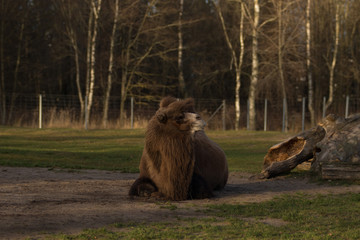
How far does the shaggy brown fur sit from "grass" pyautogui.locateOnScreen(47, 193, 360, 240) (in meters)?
0.71

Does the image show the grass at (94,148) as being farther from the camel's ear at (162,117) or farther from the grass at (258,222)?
the camel's ear at (162,117)

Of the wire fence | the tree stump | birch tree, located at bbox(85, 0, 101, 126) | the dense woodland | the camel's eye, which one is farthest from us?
the wire fence

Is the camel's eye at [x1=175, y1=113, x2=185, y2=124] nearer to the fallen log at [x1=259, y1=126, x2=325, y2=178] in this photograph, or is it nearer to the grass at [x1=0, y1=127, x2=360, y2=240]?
the grass at [x1=0, y1=127, x2=360, y2=240]

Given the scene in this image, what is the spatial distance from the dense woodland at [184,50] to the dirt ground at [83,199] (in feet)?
70.4

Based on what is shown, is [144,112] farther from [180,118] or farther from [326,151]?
[180,118]

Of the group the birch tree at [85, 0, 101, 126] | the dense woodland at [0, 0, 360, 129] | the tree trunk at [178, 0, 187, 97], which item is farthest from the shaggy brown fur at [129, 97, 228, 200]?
the tree trunk at [178, 0, 187, 97]

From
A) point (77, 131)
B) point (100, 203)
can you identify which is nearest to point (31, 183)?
point (100, 203)

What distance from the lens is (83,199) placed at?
8.25 meters

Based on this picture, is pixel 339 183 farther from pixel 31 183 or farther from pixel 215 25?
pixel 215 25

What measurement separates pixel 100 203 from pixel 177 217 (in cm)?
144

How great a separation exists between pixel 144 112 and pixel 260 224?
29150 mm

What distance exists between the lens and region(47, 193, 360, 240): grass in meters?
5.99

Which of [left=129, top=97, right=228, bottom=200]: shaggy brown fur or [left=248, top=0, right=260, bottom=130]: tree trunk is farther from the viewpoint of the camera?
[left=248, top=0, right=260, bottom=130]: tree trunk

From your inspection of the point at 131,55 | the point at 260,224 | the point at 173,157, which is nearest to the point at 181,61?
the point at 131,55
